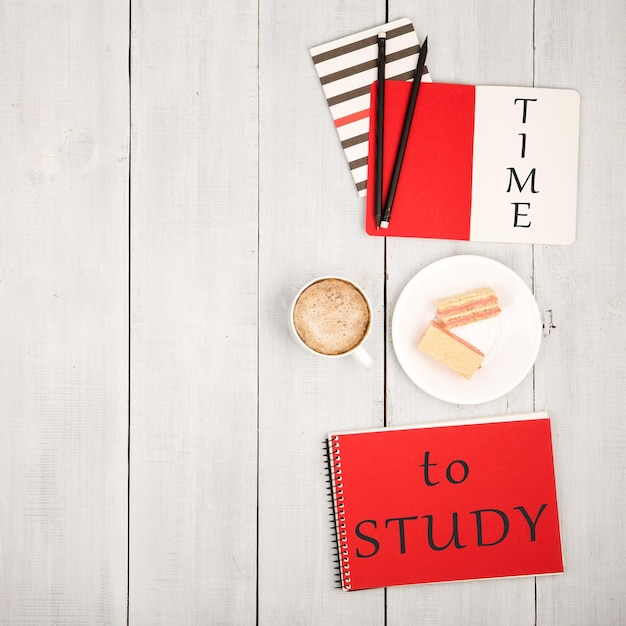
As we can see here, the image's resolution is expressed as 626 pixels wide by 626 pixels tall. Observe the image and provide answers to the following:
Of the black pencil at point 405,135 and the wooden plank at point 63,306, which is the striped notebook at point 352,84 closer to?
the black pencil at point 405,135

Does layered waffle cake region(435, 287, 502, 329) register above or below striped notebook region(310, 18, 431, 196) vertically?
below

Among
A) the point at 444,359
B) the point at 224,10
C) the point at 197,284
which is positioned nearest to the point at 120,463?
the point at 197,284

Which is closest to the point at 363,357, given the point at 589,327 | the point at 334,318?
the point at 334,318

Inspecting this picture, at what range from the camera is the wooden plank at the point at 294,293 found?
0.79 metres

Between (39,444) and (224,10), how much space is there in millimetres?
591

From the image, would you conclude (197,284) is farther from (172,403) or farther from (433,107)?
(433,107)

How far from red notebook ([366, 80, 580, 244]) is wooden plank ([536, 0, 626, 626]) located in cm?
3

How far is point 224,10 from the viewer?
0.78 m

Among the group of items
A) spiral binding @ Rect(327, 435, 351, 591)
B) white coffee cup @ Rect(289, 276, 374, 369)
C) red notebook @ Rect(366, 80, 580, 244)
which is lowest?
spiral binding @ Rect(327, 435, 351, 591)

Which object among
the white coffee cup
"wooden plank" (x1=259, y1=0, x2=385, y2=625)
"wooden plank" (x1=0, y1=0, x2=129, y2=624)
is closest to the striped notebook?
"wooden plank" (x1=259, y1=0, x2=385, y2=625)

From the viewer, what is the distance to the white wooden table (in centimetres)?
78

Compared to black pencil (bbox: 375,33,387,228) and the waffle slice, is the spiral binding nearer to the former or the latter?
the waffle slice

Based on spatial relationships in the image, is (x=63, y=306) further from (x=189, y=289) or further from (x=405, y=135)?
(x=405, y=135)

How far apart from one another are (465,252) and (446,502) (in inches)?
12.5
